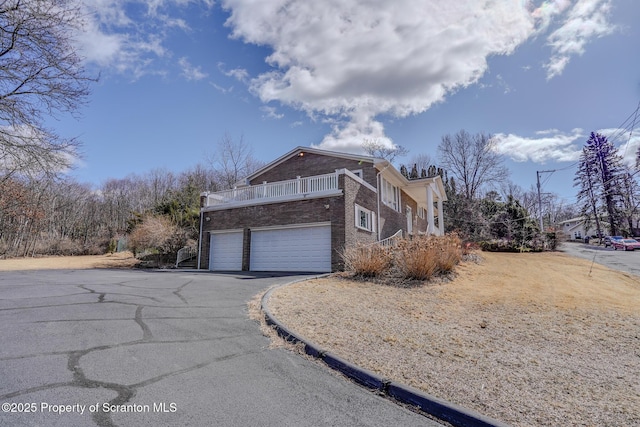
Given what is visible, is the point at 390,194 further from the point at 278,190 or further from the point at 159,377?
the point at 159,377

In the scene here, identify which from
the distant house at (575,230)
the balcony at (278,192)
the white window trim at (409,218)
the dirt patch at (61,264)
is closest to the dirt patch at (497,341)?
the balcony at (278,192)

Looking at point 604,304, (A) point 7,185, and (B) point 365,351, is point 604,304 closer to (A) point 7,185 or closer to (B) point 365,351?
(B) point 365,351

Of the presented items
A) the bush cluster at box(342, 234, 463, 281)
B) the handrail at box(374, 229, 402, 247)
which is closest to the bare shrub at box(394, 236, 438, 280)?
the bush cluster at box(342, 234, 463, 281)

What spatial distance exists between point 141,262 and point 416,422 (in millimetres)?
22796

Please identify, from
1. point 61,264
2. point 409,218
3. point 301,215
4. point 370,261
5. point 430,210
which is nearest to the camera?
point 370,261

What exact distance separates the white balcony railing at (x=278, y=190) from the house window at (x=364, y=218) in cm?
192

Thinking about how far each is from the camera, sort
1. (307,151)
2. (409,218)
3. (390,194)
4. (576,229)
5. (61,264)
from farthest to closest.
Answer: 1. (576,229)
2. (409,218)
3. (61,264)
4. (390,194)
5. (307,151)

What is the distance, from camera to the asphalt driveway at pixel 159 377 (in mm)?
2766

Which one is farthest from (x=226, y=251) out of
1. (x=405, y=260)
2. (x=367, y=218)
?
(x=405, y=260)

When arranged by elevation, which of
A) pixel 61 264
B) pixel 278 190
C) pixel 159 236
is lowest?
pixel 61 264

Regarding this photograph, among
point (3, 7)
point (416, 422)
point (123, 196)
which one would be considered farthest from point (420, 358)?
point (123, 196)

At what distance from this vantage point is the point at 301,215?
15.1 m

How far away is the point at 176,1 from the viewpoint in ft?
33.7

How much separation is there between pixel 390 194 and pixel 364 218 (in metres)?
5.55
